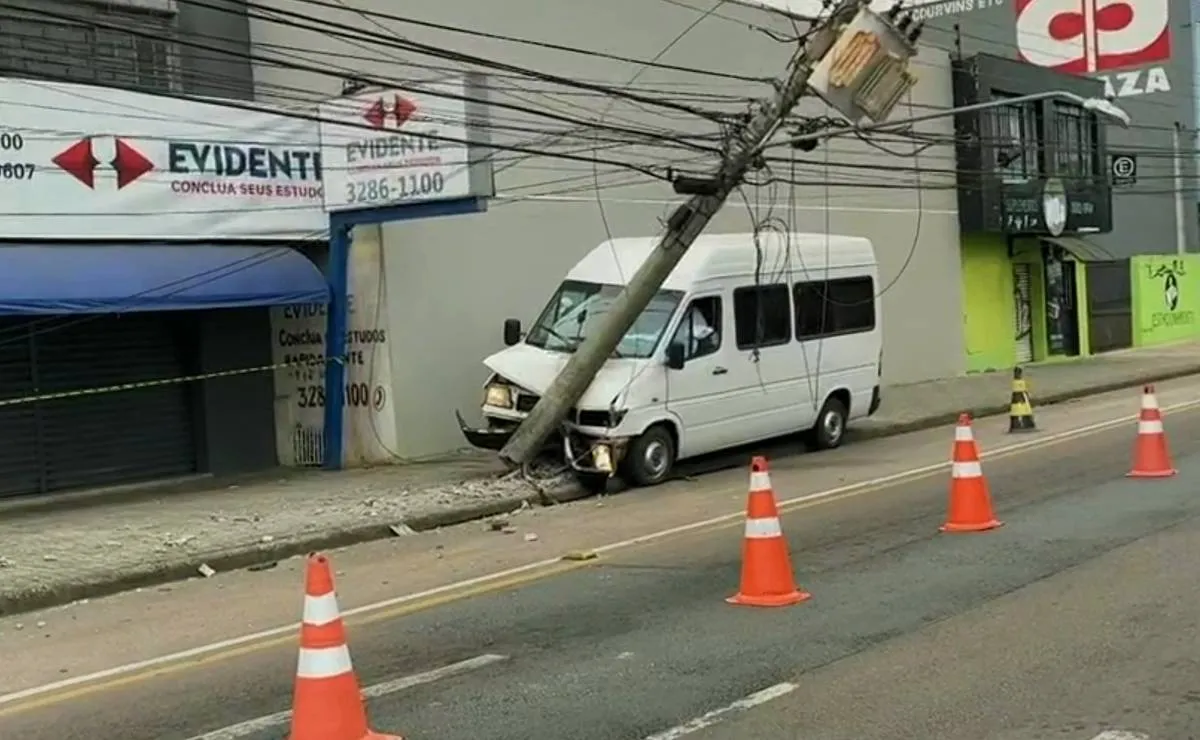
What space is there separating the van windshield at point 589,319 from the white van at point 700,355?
2 centimetres

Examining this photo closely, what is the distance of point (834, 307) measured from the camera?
1758 cm

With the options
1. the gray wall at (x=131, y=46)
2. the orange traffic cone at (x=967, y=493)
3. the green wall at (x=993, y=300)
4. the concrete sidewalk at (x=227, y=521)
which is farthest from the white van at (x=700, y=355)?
the green wall at (x=993, y=300)

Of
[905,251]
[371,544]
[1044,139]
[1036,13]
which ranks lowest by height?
[371,544]

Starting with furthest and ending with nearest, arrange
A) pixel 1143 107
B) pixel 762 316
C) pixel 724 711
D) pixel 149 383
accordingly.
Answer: pixel 1143 107, pixel 762 316, pixel 149 383, pixel 724 711

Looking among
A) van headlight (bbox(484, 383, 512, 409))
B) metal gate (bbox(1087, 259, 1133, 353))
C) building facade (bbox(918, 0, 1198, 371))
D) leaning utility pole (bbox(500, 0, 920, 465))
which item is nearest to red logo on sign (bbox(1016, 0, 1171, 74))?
building facade (bbox(918, 0, 1198, 371))

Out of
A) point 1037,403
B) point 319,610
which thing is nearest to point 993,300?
point 1037,403

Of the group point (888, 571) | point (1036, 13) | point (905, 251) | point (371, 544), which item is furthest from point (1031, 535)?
point (1036, 13)

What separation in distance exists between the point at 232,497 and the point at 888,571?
8094 millimetres

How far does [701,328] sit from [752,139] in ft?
7.46

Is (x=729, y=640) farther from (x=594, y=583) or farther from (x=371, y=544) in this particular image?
(x=371, y=544)

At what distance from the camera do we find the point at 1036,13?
36.8 meters

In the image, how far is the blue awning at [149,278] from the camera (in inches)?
533

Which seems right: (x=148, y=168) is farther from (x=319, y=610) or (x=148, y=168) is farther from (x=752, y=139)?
(x=319, y=610)

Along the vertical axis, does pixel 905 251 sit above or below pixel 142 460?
above
